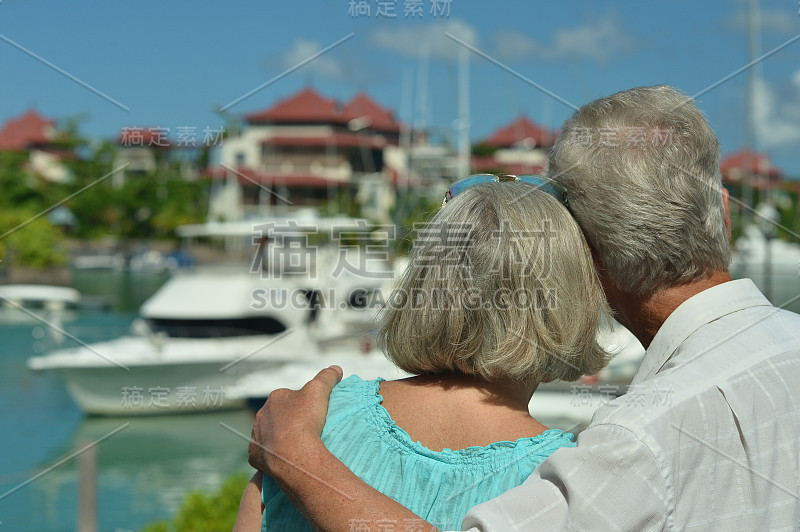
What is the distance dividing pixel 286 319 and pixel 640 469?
11.0m

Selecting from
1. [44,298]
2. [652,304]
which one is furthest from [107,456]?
[44,298]

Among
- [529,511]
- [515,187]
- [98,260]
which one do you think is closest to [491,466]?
[529,511]

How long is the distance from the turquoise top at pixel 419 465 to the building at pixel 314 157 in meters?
26.0

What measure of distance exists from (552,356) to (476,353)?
10cm

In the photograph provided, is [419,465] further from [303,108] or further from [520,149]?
[303,108]

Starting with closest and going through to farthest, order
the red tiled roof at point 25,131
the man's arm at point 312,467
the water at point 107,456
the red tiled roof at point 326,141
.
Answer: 1. the man's arm at point 312,467
2. the water at point 107,456
3. the red tiled roof at point 326,141
4. the red tiled roof at point 25,131

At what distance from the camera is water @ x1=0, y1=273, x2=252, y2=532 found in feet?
25.9

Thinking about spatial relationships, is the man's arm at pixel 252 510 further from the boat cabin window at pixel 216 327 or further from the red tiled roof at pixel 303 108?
the red tiled roof at pixel 303 108

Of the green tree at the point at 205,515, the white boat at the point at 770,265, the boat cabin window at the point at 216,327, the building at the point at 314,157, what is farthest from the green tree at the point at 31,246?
the white boat at the point at 770,265

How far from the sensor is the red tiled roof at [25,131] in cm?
4572

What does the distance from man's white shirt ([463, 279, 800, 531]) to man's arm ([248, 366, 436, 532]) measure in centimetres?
14

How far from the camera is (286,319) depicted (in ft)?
38.2

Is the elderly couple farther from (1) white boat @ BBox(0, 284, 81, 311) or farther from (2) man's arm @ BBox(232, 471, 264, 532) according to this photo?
(1) white boat @ BBox(0, 284, 81, 311)

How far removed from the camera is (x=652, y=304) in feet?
3.67
